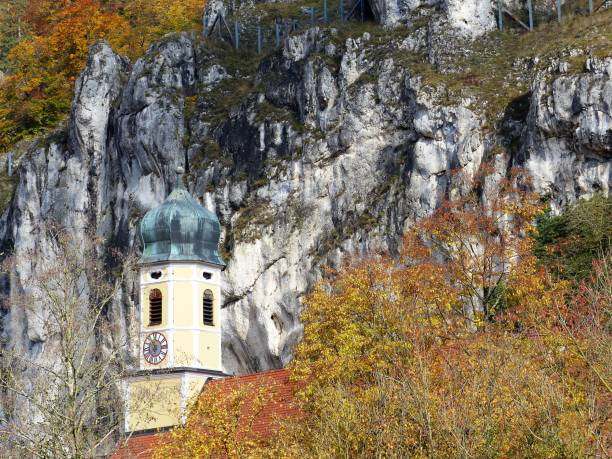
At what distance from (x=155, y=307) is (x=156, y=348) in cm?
130

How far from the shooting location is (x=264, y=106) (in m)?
58.3

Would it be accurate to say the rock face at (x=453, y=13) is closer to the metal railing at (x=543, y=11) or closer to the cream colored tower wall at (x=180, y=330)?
the metal railing at (x=543, y=11)

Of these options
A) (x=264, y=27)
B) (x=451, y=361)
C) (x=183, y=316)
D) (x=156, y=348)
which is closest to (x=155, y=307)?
(x=183, y=316)

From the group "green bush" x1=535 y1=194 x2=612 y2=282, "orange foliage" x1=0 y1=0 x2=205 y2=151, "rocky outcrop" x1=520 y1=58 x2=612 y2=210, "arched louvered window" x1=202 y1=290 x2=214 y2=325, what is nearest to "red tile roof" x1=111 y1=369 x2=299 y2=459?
"arched louvered window" x1=202 y1=290 x2=214 y2=325

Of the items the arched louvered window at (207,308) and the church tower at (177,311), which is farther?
the arched louvered window at (207,308)

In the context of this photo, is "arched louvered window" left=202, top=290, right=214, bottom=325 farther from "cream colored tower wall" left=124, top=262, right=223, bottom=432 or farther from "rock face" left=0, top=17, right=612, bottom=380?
"rock face" left=0, top=17, right=612, bottom=380

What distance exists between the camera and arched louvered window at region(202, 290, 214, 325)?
43.2 m

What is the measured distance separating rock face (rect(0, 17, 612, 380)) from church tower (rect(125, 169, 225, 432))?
7.17m

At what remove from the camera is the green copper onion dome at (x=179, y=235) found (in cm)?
4384

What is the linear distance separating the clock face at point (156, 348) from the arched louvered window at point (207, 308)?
150 cm

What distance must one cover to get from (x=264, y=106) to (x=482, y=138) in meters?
11.5

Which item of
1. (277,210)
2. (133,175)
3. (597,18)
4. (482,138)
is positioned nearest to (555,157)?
(482,138)

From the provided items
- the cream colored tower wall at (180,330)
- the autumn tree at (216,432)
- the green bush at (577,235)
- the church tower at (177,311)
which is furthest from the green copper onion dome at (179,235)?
the autumn tree at (216,432)

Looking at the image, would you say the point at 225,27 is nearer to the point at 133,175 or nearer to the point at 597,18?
the point at 133,175
